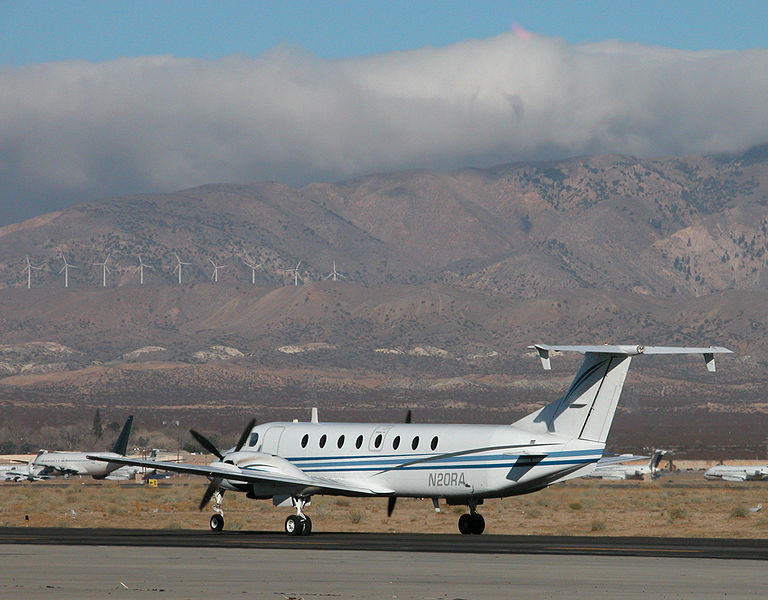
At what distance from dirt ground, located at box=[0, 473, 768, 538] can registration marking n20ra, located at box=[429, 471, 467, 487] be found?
7811 millimetres

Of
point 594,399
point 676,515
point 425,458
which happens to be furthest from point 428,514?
point 594,399

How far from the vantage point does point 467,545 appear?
126 ft

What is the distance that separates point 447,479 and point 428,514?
60.2 ft

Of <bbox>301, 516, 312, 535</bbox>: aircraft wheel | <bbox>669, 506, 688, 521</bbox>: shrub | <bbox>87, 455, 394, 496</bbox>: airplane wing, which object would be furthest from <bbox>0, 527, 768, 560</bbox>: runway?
<bbox>669, 506, 688, 521</bbox>: shrub

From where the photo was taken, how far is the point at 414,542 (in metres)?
40.2

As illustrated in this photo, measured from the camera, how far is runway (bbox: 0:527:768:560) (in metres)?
36.3

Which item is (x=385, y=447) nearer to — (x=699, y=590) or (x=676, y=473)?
(x=699, y=590)

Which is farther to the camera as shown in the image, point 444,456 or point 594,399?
point 444,456

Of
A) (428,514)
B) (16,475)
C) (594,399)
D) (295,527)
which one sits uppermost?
(594,399)

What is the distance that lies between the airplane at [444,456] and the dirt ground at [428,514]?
558cm

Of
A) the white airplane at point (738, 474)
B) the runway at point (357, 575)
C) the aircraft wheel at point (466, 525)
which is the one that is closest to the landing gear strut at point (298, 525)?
the aircraft wheel at point (466, 525)

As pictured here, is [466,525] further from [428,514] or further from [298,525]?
[428,514]

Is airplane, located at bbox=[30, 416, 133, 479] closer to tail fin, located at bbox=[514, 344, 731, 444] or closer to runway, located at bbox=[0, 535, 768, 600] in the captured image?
tail fin, located at bbox=[514, 344, 731, 444]

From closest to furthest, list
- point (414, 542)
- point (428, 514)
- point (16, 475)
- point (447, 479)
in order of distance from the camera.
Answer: point (414, 542)
point (447, 479)
point (428, 514)
point (16, 475)
